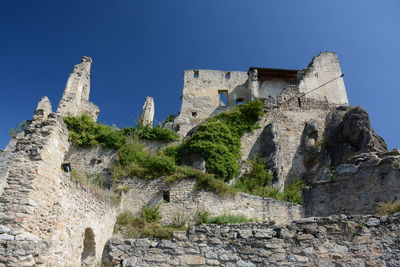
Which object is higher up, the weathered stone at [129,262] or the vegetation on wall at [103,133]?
the vegetation on wall at [103,133]

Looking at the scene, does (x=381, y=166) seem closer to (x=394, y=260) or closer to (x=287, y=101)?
(x=394, y=260)

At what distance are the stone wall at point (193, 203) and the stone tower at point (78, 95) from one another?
10011 millimetres

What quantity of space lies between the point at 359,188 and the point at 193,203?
8.93 metres

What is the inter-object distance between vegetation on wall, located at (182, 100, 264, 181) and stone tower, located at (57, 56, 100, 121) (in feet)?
29.4

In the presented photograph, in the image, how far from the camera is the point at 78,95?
24.8 meters

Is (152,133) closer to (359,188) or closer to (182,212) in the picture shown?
(182,212)

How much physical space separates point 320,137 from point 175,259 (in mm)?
19810

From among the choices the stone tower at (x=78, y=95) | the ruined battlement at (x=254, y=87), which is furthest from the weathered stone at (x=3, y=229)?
the ruined battlement at (x=254, y=87)

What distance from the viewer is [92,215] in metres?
10.8

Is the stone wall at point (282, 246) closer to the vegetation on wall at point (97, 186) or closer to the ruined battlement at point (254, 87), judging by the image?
the vegetation on wall at point (97, 186)

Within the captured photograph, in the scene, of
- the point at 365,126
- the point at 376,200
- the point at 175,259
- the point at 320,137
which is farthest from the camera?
the point at 320,137

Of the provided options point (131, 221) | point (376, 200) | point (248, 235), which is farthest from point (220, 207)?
point (248, 235)

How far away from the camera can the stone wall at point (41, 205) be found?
5395 mm

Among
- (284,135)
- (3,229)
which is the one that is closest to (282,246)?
(3,229)
